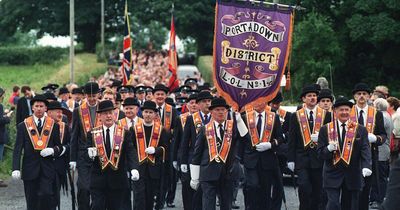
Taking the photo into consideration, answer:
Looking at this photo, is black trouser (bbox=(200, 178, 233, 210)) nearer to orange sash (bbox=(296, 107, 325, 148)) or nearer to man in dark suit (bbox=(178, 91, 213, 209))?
man in dark suit (bbox=(178, 91, 213, 209))

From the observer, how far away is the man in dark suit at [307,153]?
45.9 ft

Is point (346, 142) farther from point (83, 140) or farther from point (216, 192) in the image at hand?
point (83, 140)

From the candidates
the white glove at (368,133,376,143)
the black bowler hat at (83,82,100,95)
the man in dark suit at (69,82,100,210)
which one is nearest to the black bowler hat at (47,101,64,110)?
the man in dark suit at (69,82,100,210)

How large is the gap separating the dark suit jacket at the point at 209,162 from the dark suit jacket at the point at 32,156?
2051mm

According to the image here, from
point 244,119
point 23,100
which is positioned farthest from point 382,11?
point 244,119

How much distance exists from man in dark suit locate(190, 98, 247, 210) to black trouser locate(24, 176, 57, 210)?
212cm

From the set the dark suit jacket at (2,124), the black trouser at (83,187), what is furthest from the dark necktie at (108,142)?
the dark suit jacket at (2,124)

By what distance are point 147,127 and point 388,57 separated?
27.8 metres

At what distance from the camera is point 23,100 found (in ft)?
65.5

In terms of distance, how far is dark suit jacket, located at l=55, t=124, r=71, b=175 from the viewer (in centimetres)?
1384

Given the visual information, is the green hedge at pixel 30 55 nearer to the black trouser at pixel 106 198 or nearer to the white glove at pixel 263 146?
the white glove at pixel 263 146

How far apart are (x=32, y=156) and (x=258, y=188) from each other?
133 inches

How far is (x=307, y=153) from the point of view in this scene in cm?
1402

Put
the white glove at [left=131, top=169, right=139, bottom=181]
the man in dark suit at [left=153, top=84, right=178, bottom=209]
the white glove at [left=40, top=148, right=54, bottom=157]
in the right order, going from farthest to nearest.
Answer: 1. the man in dark suit at [left=153, top=84, right=178, bottom=209]
2. the white glove at [left=40, top=148, right=54, bottom=157]
3. the white glove at [left=131, top=169, right=139, bottom=181]
